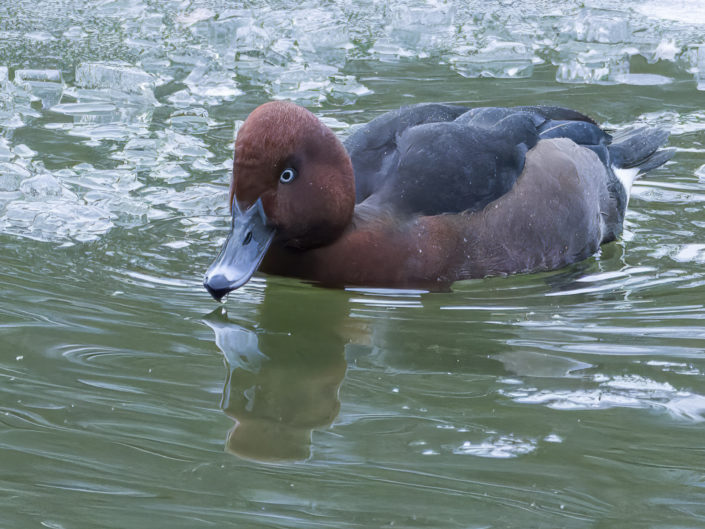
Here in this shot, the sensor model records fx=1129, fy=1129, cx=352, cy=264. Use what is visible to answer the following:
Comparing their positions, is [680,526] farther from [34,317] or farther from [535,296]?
[34,317]

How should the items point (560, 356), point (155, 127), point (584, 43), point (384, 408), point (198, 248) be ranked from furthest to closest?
point (584, 43)
point (155, 127)
point (198, 248)
point (560, 356)
point (384, 408)

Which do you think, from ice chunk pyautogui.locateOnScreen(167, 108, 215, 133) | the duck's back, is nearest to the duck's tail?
the duck's back

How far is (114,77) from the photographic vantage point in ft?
23.5

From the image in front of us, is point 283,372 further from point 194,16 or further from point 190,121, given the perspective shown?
point 194,16

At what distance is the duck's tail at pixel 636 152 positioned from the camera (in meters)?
5.95

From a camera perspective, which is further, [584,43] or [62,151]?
[584,43]

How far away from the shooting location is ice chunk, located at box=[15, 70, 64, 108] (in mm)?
6957

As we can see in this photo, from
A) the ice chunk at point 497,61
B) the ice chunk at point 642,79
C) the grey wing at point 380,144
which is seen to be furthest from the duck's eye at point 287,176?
the ice chunk at point 642,79

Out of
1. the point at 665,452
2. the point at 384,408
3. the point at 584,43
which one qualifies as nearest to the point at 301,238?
the point at 384,408

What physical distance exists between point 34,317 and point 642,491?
7.35 feet

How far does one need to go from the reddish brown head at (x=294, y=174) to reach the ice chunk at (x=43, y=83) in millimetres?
3018

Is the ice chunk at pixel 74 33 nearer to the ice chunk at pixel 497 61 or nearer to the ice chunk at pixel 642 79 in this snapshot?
the ice chunk at pixel 497 61

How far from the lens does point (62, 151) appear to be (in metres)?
6.12

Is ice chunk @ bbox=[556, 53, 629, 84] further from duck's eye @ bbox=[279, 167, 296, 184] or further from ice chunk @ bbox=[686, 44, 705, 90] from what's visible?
duck's eye @ bbox=[279, 167, 296, 184]
